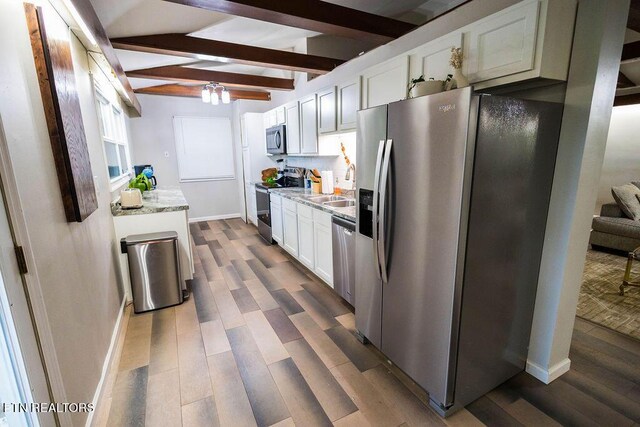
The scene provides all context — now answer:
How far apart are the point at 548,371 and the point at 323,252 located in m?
1.98

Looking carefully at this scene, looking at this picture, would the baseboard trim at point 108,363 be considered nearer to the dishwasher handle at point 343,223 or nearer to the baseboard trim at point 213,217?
the dishwasher handle at point 343,223

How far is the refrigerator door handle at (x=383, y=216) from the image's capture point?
1.76 m

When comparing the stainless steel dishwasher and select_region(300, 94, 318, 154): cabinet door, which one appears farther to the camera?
select_region(300, 94, 318, 154): cabinet door

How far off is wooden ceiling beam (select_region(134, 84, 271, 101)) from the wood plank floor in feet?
13.7

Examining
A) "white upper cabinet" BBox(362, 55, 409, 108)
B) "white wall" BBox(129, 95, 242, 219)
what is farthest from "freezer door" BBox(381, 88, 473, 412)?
"white wall" BBox(129, 95, 242, 219)

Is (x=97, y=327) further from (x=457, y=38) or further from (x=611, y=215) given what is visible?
(x=611, y=215)

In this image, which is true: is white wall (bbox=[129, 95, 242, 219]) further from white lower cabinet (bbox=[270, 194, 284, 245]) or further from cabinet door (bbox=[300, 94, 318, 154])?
cabinet door (bbox=[300, 94, 318, 154])

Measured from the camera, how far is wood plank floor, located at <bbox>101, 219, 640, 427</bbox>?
1656mm

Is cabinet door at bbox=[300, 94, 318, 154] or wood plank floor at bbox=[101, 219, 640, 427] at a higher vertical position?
cabinet door at bbox=[300, 94, 318, 154]

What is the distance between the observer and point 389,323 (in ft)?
6.43

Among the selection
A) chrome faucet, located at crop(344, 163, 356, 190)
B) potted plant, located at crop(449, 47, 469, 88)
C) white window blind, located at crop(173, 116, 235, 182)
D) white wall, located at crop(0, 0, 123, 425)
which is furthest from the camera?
white window blind, located at crop(173, 116, 235, 182)

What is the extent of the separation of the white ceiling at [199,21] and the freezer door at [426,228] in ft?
6.20

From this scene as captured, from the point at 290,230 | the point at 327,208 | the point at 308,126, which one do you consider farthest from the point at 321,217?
the point at 308,126

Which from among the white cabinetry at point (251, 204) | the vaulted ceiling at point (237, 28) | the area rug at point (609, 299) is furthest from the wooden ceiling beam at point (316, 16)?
the white cabinetry at point (251, 204)
